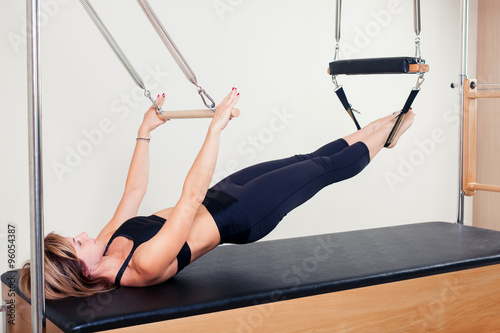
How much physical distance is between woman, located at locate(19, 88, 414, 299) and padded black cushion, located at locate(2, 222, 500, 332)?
89mm

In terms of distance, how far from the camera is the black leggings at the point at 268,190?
237 centimetres

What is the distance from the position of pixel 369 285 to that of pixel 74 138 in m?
1.98

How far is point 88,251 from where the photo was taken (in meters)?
2.05

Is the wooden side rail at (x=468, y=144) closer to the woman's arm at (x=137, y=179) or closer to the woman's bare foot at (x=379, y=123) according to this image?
the woman's bare foot at (x=379, y=123)

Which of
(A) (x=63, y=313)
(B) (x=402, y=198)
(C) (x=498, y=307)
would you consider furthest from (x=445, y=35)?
(A) (x=63, y=313)

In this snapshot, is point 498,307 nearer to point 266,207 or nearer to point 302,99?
point 266,207

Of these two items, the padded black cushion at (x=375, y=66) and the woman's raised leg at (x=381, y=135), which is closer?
the padded black cushion at (x=375, y=66)

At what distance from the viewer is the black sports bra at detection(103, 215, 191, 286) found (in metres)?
2.10

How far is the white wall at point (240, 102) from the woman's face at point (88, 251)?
1.29m

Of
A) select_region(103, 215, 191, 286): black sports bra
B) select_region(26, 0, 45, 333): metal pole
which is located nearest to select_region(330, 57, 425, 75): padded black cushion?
select_region(103, 215, 191, 286): black sports bra

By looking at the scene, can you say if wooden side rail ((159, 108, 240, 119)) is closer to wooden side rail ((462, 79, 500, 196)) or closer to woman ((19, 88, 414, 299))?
woman ((19, 88, 414, 299))

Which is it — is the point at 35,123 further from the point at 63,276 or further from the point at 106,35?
the point at 106,35

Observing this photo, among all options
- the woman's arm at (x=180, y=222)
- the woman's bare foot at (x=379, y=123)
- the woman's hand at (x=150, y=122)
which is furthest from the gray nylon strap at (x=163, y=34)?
the woman's bare foot at (x=379, y=123)

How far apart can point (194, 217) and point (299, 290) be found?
1.60ft
